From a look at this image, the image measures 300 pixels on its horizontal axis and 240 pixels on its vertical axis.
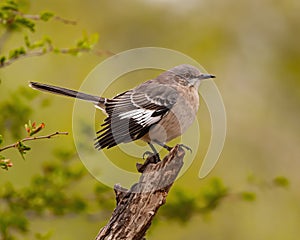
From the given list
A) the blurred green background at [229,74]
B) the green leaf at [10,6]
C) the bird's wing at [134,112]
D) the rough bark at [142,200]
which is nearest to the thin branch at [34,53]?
the green leaf at [10,6]

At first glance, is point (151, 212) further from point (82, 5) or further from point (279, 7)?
point (279, 7)

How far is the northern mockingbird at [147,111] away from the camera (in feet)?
18.6

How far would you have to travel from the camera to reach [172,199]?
7.75m

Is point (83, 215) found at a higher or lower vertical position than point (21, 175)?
lower

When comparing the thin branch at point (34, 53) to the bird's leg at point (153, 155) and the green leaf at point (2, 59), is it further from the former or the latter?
the bird's leg at point (153, 155)

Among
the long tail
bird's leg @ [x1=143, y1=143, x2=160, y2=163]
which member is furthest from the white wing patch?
the long tail

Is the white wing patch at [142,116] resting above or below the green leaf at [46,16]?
below

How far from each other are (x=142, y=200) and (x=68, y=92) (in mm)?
1456

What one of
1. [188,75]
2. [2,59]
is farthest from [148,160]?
[2,59]

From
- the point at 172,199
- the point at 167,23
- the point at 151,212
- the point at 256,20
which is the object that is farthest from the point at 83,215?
the point at 256,20

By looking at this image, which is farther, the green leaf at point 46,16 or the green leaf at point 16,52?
the green leaf at point 46,16

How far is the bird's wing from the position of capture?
18.1 ft

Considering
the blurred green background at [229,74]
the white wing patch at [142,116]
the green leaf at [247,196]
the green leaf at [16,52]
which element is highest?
the blurred green background at [229,74]

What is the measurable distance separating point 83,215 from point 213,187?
1306mm
